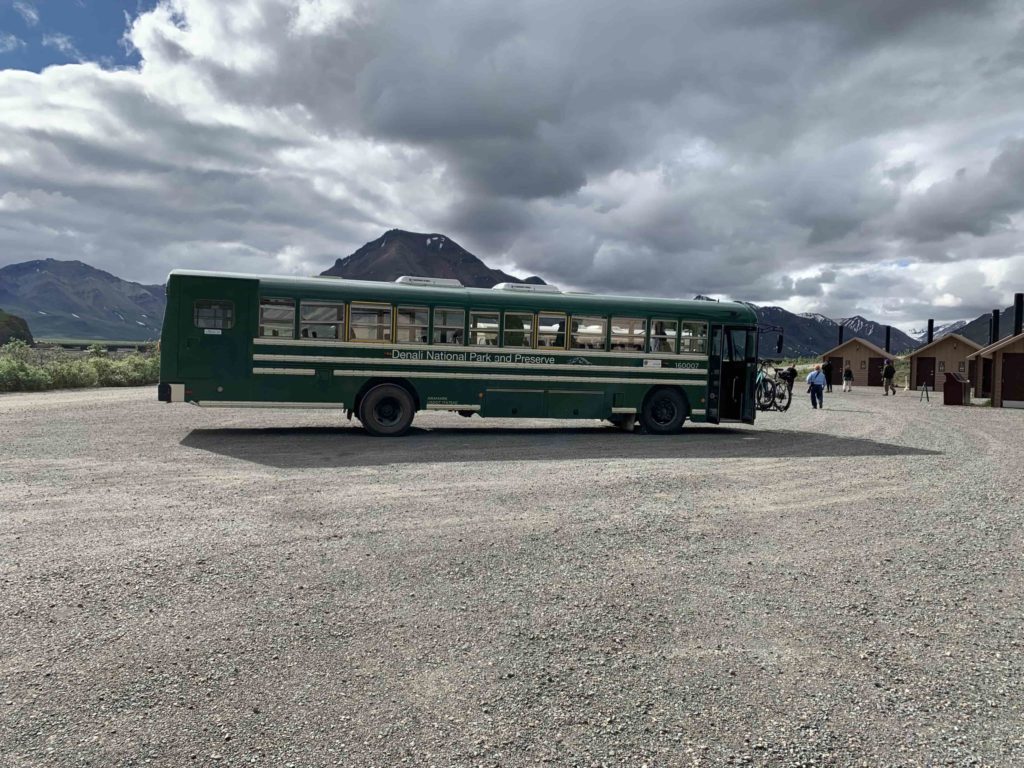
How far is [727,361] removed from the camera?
15.5 m

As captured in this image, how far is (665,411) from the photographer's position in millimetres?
15258

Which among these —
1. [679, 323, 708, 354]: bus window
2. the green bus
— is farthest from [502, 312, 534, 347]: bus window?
[679, 323, 708, 354]: bus window

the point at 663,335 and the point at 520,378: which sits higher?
the point at 663,335

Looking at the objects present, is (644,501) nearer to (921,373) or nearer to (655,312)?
(655,312)

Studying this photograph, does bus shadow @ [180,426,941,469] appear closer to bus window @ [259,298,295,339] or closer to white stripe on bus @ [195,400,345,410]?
white stripe on bus @ [195,400,345,410]

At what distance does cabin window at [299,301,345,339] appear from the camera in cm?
1312

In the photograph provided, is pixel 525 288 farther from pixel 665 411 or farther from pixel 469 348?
pixel 665 411

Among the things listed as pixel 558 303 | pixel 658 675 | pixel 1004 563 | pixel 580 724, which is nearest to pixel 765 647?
pixel 658 675

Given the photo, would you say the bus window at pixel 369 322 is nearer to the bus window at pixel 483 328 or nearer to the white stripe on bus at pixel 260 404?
the white stripe on bus at pixel 260 404

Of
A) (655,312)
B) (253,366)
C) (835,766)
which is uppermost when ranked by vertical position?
(655,312)

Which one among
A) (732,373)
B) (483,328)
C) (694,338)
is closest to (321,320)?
(483,328)

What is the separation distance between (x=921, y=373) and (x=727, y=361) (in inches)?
1786

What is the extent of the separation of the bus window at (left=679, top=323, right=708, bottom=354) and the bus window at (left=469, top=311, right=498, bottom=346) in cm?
448

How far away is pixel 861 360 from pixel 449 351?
55.8 meters
